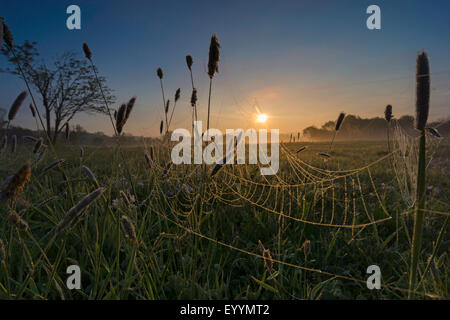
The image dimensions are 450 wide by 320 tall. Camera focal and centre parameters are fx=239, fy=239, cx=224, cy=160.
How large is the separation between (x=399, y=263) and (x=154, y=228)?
2.19 metres

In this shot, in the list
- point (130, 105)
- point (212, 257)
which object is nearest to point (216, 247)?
point (212, 257)

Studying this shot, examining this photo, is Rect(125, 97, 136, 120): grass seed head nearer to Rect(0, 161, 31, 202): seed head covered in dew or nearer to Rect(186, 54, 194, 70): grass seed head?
Rect(186, 54, 194, 70): grass seed head

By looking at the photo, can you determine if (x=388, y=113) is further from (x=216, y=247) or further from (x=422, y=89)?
(x=216, y=247)

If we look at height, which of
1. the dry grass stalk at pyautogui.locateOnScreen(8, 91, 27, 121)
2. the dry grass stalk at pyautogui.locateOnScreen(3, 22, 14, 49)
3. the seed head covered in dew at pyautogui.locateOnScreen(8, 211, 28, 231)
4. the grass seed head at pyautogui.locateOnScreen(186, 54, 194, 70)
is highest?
the grass seed head at pyautogui.locateOnScreen(186, 54, 194, 70)

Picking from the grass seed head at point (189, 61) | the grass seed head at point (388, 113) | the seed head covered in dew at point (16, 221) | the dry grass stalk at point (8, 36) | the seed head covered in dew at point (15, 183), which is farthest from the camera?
the grass seed head at point (388, 113)

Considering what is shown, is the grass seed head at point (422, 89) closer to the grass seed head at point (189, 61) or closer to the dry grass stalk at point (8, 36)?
the grass seed head at point (189, 61)

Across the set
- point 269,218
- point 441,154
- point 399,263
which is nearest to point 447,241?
point 399,263

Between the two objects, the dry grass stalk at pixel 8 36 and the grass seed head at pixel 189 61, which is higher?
the grass seed head at pixel 189 61

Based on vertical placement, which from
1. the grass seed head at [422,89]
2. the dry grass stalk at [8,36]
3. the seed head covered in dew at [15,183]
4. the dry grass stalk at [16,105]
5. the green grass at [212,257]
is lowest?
the green grass at [212,257]

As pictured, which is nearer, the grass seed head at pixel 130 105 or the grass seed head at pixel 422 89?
the grass seed head at pixel 422 89

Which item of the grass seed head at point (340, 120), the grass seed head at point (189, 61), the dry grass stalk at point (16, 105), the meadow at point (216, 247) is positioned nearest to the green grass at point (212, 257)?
the meadow at point (216, 247)

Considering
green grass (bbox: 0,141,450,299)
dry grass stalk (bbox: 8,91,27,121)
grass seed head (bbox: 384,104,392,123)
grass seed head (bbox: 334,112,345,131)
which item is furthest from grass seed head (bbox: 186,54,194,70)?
grass seed head (bbox: 334,112,345,131)
